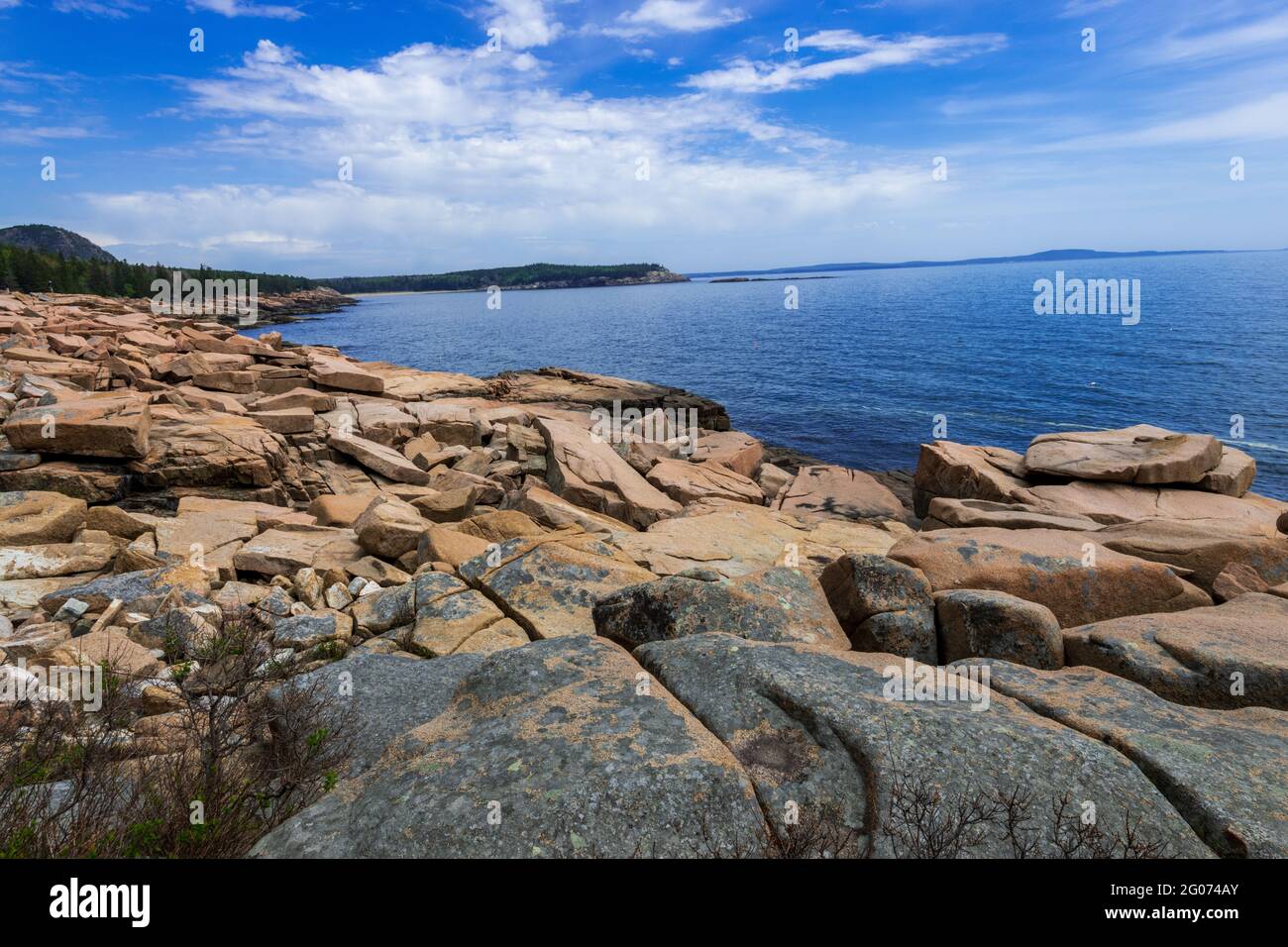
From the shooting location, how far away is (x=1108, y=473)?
19734 mm

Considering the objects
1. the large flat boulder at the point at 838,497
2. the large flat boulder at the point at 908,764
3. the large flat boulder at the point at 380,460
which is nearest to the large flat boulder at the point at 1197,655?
the large flat boulder at the point at 908,764

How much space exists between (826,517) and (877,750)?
53.8ft

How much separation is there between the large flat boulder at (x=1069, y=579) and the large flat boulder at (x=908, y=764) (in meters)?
3.76

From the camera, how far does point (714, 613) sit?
747 centimetres

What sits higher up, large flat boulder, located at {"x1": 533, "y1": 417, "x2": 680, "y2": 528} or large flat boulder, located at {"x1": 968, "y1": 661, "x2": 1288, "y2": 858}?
large flat boulder, located at {"x1": 533, "y1": 417, "x2": 680, "y2": 528}

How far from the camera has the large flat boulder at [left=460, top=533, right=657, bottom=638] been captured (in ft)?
27.7

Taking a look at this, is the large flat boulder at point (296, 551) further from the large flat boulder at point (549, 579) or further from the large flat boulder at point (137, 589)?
the large flat boulder at point (549, 579)

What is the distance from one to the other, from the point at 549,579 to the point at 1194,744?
6.80 m

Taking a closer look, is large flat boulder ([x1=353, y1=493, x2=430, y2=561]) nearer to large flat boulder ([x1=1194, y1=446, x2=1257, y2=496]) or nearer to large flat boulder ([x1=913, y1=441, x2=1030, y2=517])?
large flat boulder ([x1=913, y1=441, x2=1030, y2=517])

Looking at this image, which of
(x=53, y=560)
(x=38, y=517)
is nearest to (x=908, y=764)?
(x=53, y=560)

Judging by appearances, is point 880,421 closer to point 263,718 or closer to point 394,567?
point 394,567

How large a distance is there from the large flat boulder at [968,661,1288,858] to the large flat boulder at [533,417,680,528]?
11127 millimetres

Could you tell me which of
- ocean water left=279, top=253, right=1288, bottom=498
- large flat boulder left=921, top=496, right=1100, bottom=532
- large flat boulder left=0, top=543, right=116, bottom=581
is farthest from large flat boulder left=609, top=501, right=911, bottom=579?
ocean water left=279, top=253, right=1288, bottom=498

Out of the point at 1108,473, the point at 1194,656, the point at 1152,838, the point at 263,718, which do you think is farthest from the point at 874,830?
the point at 1108,473
